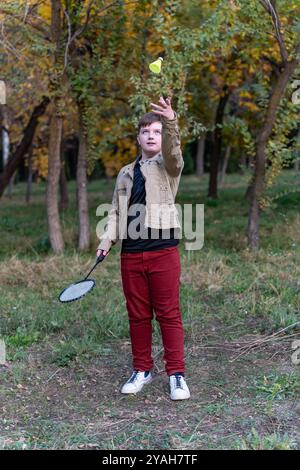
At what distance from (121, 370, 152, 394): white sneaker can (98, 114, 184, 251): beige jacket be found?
2.92 ft

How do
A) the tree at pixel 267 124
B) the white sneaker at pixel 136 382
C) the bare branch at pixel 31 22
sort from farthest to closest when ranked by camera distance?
the tree at pixel 267 124 → the bare branch at pixel 31 22 → the white sneaker at pixel 136 382

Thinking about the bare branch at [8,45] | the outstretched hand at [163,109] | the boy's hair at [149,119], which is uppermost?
the bare branch at [8,45]

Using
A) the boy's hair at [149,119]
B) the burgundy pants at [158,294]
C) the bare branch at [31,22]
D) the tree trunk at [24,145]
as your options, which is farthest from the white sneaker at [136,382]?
the tree trunk at [24,145]

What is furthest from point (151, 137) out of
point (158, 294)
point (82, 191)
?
point (82, 191)

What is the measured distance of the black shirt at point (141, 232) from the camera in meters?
4.12

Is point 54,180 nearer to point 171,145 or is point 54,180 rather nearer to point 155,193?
point 155,193

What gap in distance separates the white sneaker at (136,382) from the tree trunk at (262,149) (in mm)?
4374

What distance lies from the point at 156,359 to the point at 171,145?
1.79m

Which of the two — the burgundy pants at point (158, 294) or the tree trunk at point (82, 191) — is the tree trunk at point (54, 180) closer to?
the tree trunk at point (82, 191)

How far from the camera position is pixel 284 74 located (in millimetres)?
8195

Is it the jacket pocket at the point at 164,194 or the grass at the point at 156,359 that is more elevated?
the jacket pocket at the point at 164,194

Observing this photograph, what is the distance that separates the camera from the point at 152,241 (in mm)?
4113
